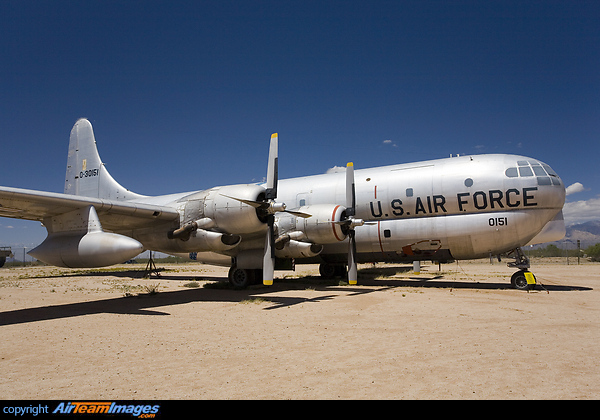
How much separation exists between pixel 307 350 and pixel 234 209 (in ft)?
24.6

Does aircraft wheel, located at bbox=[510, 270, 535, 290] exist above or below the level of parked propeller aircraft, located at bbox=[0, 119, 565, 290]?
below

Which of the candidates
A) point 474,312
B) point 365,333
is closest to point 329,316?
point 365,333

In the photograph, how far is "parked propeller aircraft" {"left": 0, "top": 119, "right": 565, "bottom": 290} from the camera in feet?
38.2

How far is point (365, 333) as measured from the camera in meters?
7.25

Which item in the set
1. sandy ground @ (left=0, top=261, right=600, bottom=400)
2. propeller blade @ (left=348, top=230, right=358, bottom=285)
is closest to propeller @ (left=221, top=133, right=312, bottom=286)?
sandy ground @ (left=0, top=261, right=600, bottom=400)

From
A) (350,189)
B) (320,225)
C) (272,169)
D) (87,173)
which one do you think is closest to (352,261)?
(320,225)

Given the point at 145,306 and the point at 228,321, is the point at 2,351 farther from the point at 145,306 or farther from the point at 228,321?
the point at 145,306

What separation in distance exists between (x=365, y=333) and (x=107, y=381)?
4414 mm

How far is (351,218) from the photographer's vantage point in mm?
14578

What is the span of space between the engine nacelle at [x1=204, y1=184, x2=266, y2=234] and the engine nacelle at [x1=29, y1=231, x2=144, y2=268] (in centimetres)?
324

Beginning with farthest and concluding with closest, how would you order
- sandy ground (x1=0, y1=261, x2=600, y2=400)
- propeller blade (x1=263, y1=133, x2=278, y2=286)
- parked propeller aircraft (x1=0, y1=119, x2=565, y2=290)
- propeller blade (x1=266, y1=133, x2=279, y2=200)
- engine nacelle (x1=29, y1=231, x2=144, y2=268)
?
propeller blade (x1=266, y1=133, x2=279, y2=200) → propeller blade (x1=263, y1=133, x2=278, y2=286) → parked propeller aircraft (x1=0, y1=119, x2=565, y2=290) → engine nacelle (x1=29, y1=231, x2=144, y2=268) → sandy ground (x1=0, y1=261, x2=600, y2=400)

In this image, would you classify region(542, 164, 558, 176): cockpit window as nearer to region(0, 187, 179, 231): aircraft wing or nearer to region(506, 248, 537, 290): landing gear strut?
region(506, 248, 537, 290): landing gear strut

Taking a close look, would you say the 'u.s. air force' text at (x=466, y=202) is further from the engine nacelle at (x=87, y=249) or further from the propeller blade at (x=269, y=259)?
the engine nacelle at (x=87, y=249)
